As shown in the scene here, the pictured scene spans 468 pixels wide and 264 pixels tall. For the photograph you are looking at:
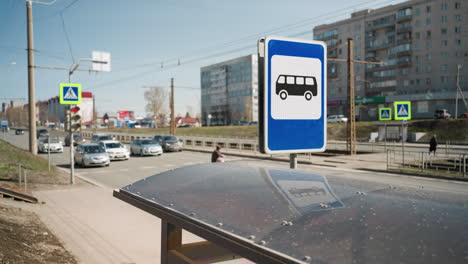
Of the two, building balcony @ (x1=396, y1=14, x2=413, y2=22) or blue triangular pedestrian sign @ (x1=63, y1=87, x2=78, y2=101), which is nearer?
blue triangular pedestrian sign @ (x1=63, y1=87, x2=78, y2=101)

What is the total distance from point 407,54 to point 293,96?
247 feet

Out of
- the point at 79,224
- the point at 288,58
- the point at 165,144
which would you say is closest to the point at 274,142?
the point at 288,58

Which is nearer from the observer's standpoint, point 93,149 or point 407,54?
point 93,149

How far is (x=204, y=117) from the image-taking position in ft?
454

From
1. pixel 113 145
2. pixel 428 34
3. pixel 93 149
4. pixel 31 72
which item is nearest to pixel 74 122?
pixel 31 72

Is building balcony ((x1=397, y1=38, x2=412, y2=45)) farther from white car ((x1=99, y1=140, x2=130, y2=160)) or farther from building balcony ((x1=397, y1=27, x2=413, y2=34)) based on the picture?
white car ((x1=99, y1=140, x2=130, y2=160))

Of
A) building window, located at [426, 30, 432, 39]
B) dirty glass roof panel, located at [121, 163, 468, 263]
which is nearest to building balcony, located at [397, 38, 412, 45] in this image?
building window, located at [426, 30, 432, 39]

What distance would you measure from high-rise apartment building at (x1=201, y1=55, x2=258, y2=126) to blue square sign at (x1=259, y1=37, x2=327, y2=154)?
10758 centimetres

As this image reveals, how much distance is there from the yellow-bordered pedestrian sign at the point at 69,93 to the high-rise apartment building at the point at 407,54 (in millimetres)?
53346

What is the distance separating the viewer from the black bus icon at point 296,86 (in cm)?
262

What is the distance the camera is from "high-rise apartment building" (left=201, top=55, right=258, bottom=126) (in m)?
117

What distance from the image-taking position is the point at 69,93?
15.1 m

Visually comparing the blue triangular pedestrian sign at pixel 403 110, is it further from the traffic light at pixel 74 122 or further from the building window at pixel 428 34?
the building window at pixel 428 34

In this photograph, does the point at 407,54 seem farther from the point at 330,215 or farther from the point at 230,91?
the point at 330,215
